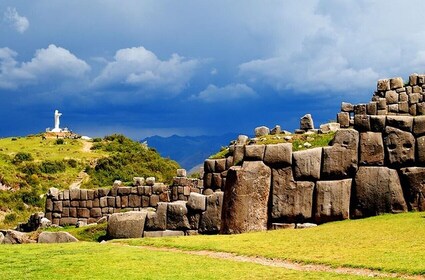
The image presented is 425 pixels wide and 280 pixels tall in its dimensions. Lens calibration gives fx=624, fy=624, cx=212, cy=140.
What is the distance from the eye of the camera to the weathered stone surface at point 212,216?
2196cm

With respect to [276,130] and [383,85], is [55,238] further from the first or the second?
[383,85]

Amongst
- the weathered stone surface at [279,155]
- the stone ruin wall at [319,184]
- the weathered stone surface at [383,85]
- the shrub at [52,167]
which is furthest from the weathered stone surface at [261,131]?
the shrub at [52,167]

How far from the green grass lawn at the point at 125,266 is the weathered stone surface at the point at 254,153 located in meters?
6.40

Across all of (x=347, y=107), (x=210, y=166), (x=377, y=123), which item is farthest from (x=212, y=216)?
(x=347, y=107)

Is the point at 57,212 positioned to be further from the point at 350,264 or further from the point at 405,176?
the point at 350,264

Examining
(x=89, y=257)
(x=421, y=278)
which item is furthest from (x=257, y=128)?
(x=421, y=278)

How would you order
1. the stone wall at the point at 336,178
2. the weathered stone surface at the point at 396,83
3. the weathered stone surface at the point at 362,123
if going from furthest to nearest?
the weathered stone surface at the point at 396,83, the weathered stone surface at the point at 362,123, the stone wall at the point at 336,178

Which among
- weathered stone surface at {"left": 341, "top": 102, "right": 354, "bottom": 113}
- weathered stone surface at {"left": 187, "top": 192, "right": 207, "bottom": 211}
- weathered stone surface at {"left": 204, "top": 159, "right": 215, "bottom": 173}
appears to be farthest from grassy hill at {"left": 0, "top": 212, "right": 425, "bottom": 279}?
weathered stone surface at {"left": 341, "top": 102, "right": 354, "bottom": 113}

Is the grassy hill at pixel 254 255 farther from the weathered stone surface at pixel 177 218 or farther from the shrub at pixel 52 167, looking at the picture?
the shrub at pixel 52 167

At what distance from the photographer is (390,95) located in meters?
36.4

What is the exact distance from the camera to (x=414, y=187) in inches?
750

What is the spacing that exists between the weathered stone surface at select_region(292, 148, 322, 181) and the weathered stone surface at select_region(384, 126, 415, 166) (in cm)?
A: 227

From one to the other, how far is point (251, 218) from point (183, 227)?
319cm

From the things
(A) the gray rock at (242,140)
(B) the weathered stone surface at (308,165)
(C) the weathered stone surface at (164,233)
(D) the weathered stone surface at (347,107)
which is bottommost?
(C) the weathered stone surface at (164,233)
